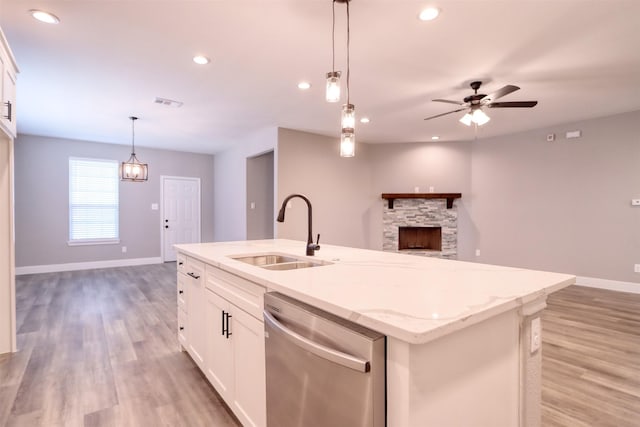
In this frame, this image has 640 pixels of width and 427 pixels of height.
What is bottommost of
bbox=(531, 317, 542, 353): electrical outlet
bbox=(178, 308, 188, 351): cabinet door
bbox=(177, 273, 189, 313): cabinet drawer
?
bbox=(178, 308, 188, 351): cabinet door

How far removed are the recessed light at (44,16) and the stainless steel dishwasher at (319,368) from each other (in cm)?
254

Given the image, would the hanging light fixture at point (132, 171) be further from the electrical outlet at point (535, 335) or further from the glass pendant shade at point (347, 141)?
the electrical outlet at point (535, 335)

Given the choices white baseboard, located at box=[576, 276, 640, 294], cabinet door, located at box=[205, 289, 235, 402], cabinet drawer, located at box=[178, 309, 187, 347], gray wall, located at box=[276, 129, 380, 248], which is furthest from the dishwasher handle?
white baseboard, located at box=[576, 276, 640, 294]

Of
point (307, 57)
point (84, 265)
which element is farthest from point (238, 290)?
point (84, 265)

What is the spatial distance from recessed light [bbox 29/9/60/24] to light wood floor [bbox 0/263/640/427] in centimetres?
254

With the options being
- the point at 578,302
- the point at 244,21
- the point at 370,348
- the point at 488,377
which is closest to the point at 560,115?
the point at 578,302

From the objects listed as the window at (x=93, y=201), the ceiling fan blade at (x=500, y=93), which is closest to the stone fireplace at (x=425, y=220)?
the ceiling fan blade at (x=500, y=93)

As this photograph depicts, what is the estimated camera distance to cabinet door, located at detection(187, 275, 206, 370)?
85.8 inches

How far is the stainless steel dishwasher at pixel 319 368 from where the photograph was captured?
877 millimetres

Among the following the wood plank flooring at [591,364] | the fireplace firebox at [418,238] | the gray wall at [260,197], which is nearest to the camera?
the wood plank flooring at [591,364]

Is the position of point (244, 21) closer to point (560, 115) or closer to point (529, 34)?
point (529, 34)

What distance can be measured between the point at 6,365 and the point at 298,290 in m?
2.82

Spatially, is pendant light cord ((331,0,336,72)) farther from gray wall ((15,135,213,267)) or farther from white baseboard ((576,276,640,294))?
gray wall ((15,135,213,267))

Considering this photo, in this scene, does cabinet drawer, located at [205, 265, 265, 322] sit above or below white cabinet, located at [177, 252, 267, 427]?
above
